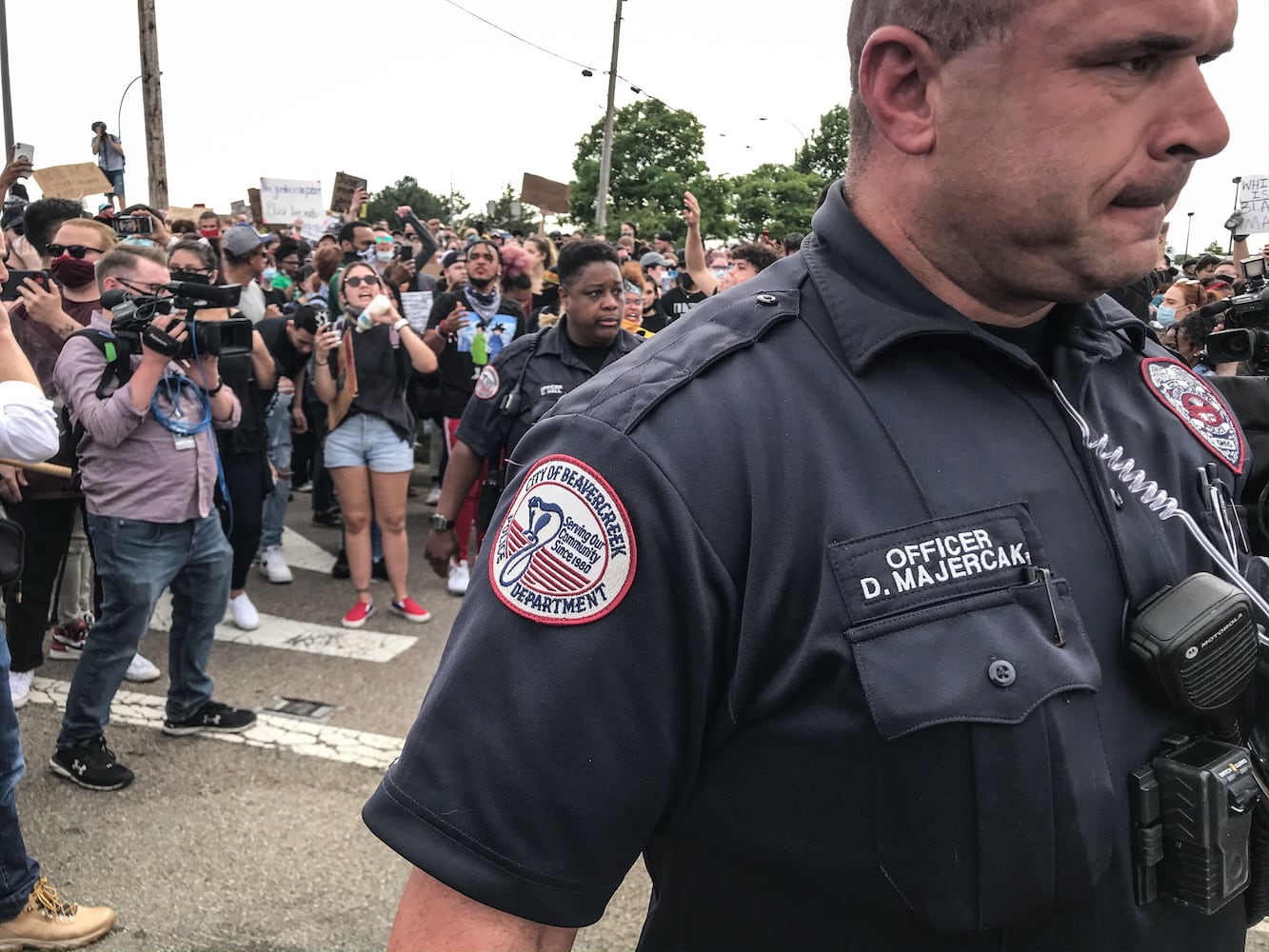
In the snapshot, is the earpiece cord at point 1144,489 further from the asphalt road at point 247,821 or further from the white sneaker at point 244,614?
the white sneaker at point 244,614

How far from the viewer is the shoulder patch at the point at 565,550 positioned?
999mm

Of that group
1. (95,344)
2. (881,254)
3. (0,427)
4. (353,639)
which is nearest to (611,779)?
(881,254)

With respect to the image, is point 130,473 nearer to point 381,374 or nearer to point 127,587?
point 127,587

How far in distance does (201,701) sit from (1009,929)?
391 cm

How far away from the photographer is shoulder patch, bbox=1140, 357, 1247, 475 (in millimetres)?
1362

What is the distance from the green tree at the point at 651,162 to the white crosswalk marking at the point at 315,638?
40.9 meters

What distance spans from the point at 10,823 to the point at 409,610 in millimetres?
2994

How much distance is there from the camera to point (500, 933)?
3.28 ft

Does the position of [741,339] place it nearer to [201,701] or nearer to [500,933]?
[500,933]

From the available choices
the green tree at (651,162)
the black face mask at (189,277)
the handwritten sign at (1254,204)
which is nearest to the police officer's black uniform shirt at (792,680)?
the black face mask at (189,277)

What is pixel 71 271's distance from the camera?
464 cm

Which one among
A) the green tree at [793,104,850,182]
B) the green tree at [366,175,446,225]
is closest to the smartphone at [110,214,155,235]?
the green tree at [793,104,850,182]

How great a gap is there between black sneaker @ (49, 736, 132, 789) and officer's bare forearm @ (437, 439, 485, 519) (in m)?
1.59

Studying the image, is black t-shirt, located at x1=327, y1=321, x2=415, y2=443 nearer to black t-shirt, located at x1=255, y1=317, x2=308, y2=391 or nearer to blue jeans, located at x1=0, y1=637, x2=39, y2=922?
black t-shirt, located at x1=255, y1=317, x2=308, y2=391
